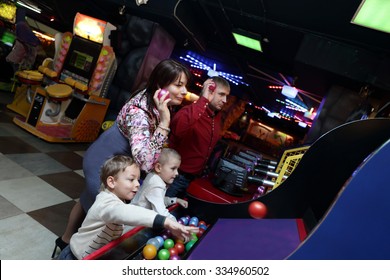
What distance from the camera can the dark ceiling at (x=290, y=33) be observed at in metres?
3.96

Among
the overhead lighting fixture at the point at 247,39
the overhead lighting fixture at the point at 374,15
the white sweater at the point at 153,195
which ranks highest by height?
the overhead lighting fixture at the point at 374,15

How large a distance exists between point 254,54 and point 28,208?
19.6 ft

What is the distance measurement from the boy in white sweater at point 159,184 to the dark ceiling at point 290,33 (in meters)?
3.02

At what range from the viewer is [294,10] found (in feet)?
13.0

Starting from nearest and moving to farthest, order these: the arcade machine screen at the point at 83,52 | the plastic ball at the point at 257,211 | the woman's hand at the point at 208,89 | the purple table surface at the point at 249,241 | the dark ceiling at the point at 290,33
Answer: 1. the purple table surface at the point at 249,241
2. the plastic ball at the point at 257,211
3. the woman's hand at the point at 208,89
4. the dark ceiling at the point at 290,33
5. the arcade machine screen at the point at 83,52

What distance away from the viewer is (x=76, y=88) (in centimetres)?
481

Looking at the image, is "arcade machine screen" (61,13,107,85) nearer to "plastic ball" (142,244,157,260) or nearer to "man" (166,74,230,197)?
"man" (166,74,230,197)

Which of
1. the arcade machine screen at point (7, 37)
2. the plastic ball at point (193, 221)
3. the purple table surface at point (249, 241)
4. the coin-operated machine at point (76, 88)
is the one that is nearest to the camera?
the purple table surface at point (249, 241)

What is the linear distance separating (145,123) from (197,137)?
0.77 meters

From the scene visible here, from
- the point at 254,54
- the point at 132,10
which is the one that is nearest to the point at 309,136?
the point at 254,54

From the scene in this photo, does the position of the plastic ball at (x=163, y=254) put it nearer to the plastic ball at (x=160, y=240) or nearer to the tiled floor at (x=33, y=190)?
the plastic ball at (x=160, y=240)

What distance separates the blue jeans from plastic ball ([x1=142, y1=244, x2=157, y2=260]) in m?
0.86

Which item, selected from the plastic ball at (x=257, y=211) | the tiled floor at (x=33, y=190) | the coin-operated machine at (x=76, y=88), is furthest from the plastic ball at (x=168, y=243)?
the coin-operated machine at (x=76, y=88)
